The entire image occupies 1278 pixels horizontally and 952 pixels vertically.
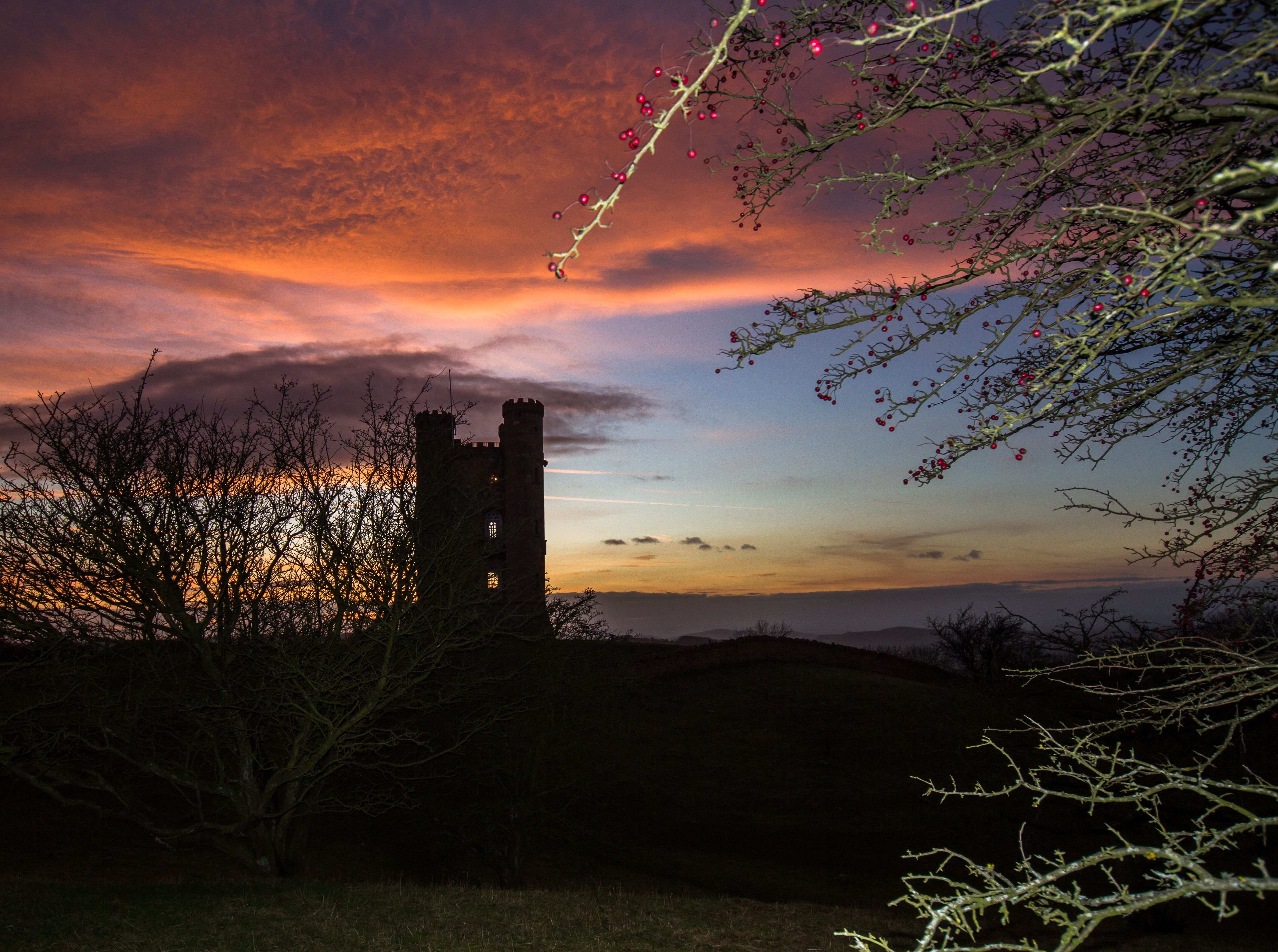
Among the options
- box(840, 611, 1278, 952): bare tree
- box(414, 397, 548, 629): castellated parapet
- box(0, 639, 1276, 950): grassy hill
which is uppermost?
box(414, 397, 548, 629): castellated parapet

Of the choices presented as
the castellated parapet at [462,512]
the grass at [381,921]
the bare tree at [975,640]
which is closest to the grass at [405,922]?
the grass at [381,921]

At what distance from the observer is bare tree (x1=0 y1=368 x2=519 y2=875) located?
10.1 metres

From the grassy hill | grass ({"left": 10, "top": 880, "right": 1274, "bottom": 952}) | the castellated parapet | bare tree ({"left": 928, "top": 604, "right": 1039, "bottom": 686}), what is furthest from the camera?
bare tree ({"left": 928, "top": 604, "right": 1039, "bottom": 686})

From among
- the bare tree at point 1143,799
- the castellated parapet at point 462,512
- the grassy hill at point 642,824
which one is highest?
the castellated parapet at point 462,512

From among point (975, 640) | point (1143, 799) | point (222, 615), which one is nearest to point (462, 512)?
point (222, 615)

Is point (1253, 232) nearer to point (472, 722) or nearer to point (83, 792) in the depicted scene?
point (472, 722)

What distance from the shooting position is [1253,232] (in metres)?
4.94

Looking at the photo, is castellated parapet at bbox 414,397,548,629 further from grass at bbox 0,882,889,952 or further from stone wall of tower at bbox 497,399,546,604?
stone wall of tower at bbox 497,399,546,604

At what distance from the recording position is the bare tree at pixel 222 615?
1009cm

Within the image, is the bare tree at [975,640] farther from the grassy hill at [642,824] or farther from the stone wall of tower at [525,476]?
the stone wall of tower at [525,476]

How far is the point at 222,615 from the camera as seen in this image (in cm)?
1080

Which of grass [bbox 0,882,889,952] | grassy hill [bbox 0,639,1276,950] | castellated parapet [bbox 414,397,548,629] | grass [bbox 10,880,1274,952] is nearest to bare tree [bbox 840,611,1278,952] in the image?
grassy hill [bbox 0,639,1276,950]

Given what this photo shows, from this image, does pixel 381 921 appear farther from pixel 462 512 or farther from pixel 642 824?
pixel 642 824

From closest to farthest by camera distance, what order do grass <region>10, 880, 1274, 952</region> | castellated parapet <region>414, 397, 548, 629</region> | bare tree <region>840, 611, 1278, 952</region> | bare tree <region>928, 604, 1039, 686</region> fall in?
bare tree <region>840, 611, 1278, 952</region> → grass <region>10, 880, 1274, 952</region> → castellated parapet <region>414, 397, 548, 629</region> → bare tree <region>928, 604, 1039, 686</region>
